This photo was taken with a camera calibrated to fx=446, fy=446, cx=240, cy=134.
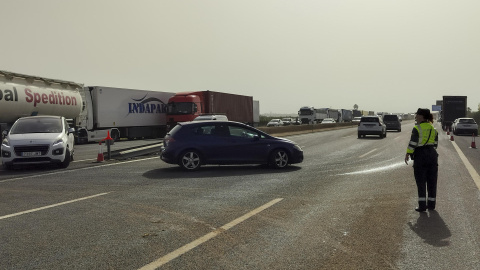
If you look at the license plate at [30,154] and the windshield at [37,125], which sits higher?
Answer: the windshield at [37,125]

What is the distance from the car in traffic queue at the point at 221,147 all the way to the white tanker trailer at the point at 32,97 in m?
11.6

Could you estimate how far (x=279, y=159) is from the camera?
13.4 m

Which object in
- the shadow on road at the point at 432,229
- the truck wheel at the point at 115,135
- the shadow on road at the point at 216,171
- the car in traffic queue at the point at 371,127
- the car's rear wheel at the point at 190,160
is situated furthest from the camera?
the car in traffic queue at the point at 371,127

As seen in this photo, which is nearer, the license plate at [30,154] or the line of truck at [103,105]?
the license plate at [30,154]

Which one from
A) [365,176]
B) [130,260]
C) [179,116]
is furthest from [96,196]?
[179,116]

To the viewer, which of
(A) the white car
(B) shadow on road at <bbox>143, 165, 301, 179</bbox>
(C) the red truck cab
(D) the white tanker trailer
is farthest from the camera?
(C) the red truck cab

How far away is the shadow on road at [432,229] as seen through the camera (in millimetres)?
5391

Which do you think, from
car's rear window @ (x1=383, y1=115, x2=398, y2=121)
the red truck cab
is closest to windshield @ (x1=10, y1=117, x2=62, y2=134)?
the red truck cab

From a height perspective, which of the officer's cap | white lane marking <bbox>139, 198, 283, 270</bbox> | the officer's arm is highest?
the officer's cap

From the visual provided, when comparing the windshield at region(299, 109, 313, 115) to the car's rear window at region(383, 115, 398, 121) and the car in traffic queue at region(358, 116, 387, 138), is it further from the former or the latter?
the car in traffic queue at region(358, 116, 387, 138)

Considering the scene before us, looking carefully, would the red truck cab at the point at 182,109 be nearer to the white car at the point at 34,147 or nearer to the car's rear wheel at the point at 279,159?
the white car at the point at 34,147

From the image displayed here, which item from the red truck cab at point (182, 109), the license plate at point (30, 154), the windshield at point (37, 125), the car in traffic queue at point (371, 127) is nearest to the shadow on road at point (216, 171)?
the license plate at point (30, 154)

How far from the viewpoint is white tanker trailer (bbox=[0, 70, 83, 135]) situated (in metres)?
20.9

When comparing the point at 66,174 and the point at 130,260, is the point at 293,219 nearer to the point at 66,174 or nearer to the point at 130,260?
the point at 130,260
